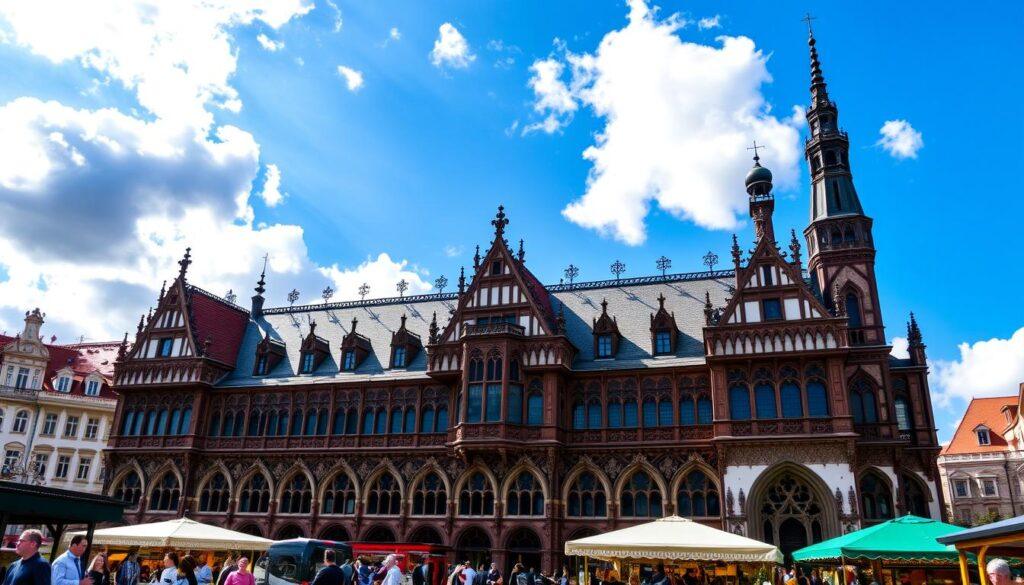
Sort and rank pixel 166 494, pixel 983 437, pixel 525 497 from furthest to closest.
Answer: pixel 983 437 < pixel 166 494 < pixel 525 497

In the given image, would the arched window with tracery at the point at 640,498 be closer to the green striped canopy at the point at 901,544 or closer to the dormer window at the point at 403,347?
the dormer window at the point at 403,347

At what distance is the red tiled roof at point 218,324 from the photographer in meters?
48.4

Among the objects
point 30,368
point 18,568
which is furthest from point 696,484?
point 30,368

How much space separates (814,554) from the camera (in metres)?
21.0

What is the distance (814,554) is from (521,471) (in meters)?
19.1

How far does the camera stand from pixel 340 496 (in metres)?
41.5

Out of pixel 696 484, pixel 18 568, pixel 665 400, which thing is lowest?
pixel 18 568

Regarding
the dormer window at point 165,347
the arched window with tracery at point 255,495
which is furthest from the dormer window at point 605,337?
the dormer window at point 165,347

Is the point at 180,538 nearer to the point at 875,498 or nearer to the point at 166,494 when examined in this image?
the point at 166,494

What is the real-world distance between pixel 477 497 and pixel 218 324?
24.0 metres

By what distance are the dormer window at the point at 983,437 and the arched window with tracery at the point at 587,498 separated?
184 ft

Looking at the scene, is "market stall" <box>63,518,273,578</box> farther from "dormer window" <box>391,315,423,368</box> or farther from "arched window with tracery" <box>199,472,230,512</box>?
"dormer window" <box>391,315,423,368</box>

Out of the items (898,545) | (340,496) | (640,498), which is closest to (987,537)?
(898,545)

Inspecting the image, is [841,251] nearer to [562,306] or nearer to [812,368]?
[812,368]
